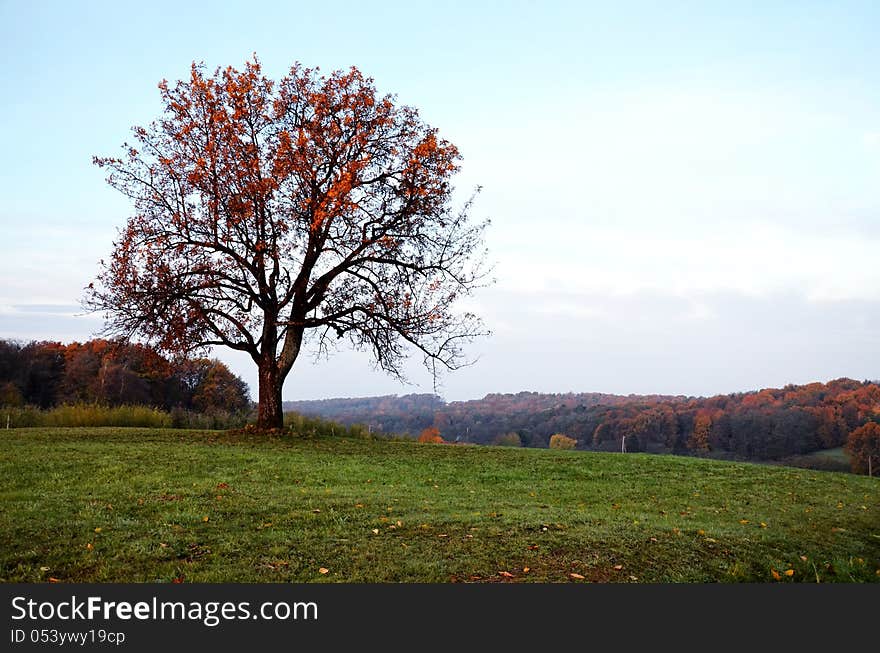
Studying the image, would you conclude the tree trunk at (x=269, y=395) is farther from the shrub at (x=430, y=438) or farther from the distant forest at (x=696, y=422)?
the distant forest at (x=696, y=422)

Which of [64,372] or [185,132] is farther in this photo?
[64,372]

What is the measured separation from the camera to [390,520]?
895 cm

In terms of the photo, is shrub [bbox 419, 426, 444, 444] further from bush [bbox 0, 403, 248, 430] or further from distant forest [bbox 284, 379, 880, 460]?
bush [bbox 0, 403, 248, 430]

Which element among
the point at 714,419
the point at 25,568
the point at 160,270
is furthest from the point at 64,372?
the point at 25,568

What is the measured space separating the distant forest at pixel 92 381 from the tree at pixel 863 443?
1496 inches

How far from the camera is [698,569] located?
24.2ft

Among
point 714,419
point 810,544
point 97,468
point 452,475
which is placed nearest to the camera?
point 810,544

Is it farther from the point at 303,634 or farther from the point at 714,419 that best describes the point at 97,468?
the point at 714,419

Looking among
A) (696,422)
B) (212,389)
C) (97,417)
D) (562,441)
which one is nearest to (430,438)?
(562,441)

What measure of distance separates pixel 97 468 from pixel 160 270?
27.6ft

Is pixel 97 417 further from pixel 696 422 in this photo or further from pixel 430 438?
pixel 696 422

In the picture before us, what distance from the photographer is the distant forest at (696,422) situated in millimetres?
42250

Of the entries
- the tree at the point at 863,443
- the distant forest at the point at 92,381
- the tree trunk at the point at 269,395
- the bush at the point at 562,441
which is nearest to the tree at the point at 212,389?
the distant forest at the point at 92,381

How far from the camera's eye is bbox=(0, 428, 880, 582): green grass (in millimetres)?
6801
